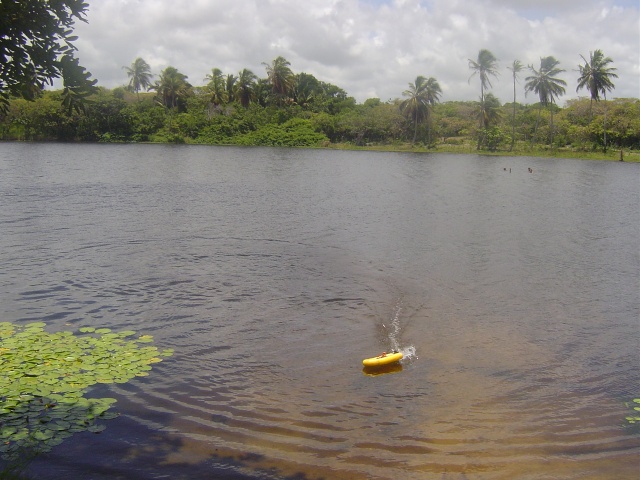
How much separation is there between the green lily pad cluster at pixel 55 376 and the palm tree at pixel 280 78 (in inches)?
3869

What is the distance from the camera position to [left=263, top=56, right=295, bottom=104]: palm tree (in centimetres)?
10456

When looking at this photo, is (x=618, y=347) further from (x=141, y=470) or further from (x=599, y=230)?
(x=599, y=230)

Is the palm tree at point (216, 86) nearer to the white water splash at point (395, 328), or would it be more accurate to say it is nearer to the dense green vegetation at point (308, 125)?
the dense green vegetation at point (308, 125)

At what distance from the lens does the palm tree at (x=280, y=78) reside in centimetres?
10456

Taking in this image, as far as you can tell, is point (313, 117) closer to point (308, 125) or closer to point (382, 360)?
point (308, 125)

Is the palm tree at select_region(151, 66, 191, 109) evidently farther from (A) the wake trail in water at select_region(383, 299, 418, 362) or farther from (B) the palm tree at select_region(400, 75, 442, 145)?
(A) the wake trail in water at select_region(383, 299, 418, 362)

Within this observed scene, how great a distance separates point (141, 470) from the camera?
7.72 meters

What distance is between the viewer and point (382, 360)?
11.3 metres

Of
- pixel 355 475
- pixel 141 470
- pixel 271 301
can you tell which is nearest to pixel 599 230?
pixel 271 301

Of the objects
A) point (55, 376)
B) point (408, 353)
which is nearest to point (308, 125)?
point (408, 353)

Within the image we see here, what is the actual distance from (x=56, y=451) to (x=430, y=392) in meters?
6.33

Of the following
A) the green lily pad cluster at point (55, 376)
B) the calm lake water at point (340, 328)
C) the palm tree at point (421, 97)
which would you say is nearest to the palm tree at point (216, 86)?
the palm tree at point (421, 97)

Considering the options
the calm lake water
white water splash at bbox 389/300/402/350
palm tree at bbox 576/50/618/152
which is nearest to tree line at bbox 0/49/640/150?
palm tree at bbox 576/50/618/152

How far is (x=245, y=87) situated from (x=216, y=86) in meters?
5.76
